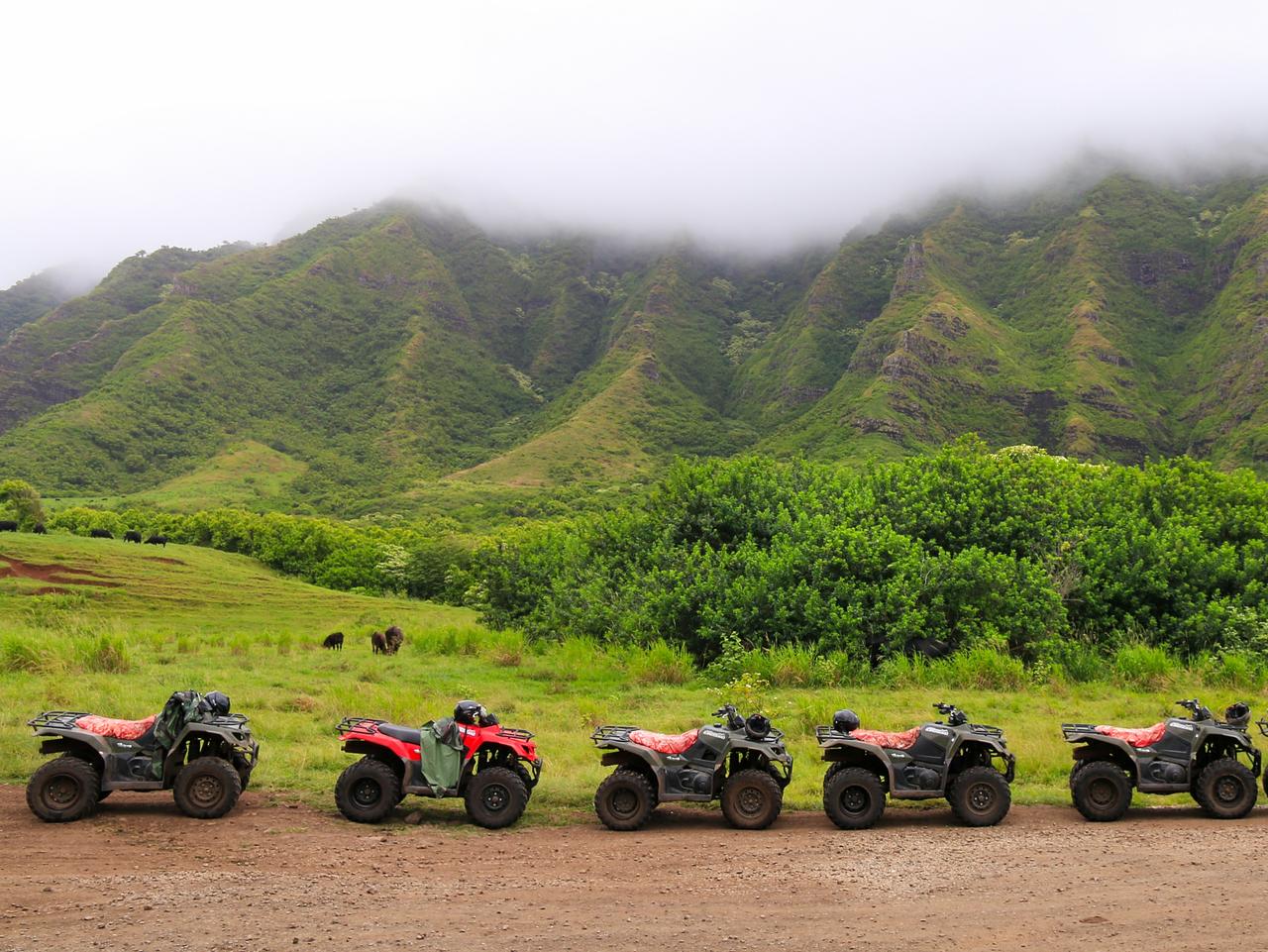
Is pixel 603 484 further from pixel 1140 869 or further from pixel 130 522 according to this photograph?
pixel 1140 869

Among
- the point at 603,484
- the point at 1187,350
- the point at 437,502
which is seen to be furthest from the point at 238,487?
the point at 1187,350

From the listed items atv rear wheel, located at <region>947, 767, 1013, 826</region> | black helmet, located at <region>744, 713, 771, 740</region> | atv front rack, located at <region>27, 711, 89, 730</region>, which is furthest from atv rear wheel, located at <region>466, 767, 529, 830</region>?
atv rear wheel, located at <region>947, 767, 1013, 826</region>

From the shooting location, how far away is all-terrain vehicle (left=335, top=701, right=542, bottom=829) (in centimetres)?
798

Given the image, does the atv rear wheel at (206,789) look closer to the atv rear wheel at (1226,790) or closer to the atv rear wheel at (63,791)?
the atv rear wheel at (63,791)

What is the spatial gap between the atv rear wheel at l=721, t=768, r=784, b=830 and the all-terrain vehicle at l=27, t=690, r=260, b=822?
15.6 ft

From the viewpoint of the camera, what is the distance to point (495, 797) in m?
8.05

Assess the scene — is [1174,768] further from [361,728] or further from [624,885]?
[361,728]

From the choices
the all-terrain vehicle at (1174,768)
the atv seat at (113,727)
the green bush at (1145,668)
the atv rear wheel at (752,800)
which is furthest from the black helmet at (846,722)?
the green bush at (1145,668)

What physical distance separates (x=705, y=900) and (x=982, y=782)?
136 inches

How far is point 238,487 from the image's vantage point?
118m

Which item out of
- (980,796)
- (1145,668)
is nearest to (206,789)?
(980,796)

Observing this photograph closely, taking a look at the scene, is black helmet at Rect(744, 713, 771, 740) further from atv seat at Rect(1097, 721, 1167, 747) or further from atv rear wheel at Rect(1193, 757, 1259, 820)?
atv rear wheel at Rect(1193, 757, 1259, 820)

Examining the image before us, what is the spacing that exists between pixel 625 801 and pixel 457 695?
8280 mm

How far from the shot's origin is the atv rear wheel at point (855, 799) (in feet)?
26.2
